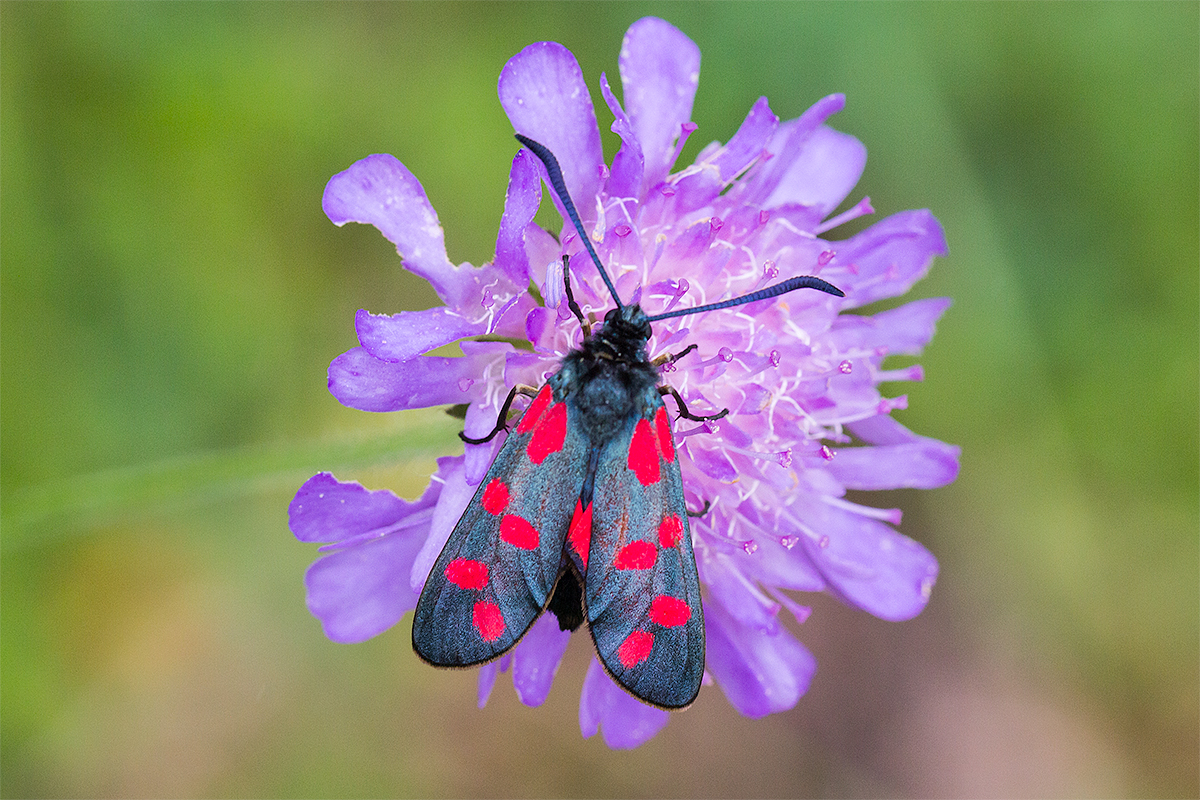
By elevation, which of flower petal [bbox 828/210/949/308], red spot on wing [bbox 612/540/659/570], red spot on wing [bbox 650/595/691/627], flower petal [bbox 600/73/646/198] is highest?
flower petal [bbox 600/73/646/198]

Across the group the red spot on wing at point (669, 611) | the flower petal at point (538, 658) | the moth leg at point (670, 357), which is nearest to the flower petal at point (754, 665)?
the flower petal at point (538, 658)

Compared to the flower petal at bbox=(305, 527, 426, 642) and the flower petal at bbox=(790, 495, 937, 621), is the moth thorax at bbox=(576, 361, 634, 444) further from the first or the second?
the flower petal at bbox=(790, 495, 937, 621)

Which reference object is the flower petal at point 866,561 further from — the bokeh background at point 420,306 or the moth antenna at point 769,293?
the bokeh background at point 420,306

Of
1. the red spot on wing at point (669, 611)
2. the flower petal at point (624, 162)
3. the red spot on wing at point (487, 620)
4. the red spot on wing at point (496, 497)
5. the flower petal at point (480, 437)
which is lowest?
the red spot on wing at point (669, 611)

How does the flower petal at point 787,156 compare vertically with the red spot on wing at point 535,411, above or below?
above

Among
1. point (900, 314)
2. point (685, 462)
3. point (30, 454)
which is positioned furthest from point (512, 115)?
point (30, 454)

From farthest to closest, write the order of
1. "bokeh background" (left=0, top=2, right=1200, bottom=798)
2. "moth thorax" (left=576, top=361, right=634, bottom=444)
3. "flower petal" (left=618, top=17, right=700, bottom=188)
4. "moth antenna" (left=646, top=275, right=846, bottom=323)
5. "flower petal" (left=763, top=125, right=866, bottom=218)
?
1. "bokeh background" (left=0, top=2, right=1200, bottom=798)
2. "flower petal" (left=763, top=125, right=866, bottom=218)
3. "flower petal" (left=618, top=17, right=700, bottom=188)
4. "moth antenna" (left=646, top=275, right=846, bottom=323)
5. "moth thorax" (left=576, top=361, right=634, bottom=444)

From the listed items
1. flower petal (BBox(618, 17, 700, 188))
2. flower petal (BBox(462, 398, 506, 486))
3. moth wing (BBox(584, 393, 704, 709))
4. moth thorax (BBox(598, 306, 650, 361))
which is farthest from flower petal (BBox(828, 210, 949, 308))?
flower petal (BBox(462, 398, 506, 486))
